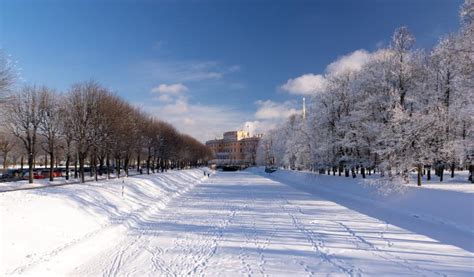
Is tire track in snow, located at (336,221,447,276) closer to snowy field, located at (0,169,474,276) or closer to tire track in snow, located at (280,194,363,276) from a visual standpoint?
snowy field, located at (0,169,474,276)

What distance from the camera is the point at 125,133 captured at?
39.7 meters

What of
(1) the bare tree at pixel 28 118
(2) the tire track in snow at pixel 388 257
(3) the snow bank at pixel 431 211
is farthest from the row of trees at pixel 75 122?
(2) the tire track in snow at pixel 388 257

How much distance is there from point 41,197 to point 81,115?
22.8m

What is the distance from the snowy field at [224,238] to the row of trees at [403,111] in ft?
15.6

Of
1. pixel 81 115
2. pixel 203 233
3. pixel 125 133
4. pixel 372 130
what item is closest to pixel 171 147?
pixel 125 133

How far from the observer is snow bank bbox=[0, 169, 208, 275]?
8.67 metres

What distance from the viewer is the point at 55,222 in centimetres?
1127

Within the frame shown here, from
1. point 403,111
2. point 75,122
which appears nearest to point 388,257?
point 403,111

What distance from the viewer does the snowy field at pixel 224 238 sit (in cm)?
843

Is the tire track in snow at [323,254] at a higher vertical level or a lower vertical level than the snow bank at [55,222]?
lower

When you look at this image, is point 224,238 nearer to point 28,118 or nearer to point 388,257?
point 388,257

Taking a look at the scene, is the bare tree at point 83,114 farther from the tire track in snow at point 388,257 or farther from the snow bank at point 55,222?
the tire track in snow at point 388,257

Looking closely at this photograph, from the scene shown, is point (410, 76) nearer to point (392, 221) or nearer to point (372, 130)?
point (372, 130)

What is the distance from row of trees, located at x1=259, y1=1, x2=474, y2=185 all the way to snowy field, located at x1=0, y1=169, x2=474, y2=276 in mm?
4745
